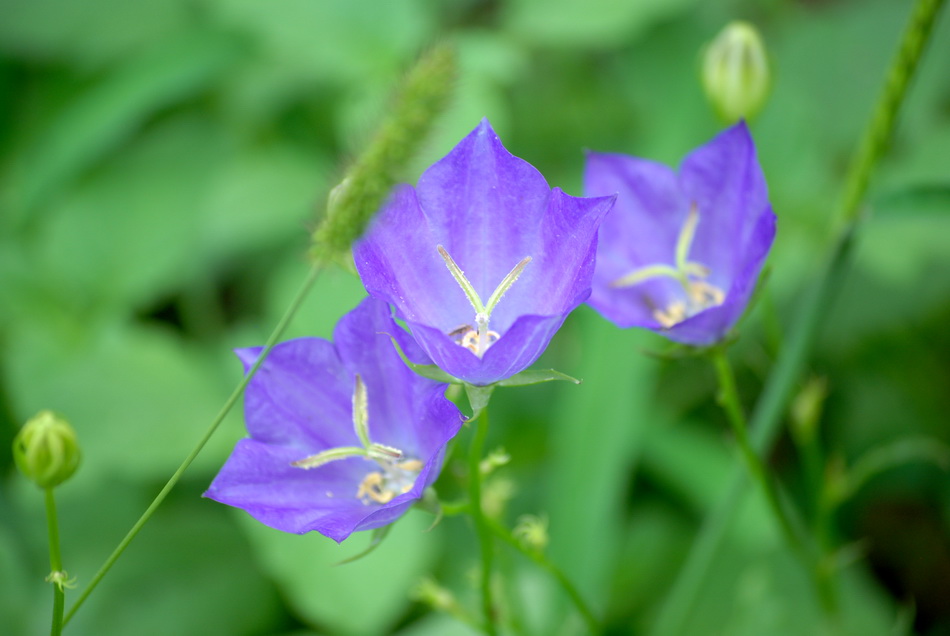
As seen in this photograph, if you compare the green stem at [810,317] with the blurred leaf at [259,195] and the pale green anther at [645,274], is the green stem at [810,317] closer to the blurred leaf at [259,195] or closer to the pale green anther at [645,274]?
the pale green anther at [645,274]

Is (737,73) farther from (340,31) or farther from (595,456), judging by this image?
(340,31)

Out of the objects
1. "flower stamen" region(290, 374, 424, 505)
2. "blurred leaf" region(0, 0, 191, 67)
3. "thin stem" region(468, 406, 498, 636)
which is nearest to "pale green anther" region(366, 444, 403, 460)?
"flower stamen" region(290, 374, 424, 505)

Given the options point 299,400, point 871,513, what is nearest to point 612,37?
point 871,513

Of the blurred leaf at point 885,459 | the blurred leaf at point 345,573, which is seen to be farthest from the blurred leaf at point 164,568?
the blurred leaf at point 885,459

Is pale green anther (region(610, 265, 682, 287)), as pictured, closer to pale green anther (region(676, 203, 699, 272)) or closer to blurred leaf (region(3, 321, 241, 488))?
pale green anther (region(676, 203, 699, 272))

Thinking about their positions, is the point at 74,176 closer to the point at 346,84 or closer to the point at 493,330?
the point at 346,84

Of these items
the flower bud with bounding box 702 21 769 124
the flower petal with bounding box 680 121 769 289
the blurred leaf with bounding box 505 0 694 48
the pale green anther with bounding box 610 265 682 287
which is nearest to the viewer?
the flower petal with bounding box 680 121 769 289
